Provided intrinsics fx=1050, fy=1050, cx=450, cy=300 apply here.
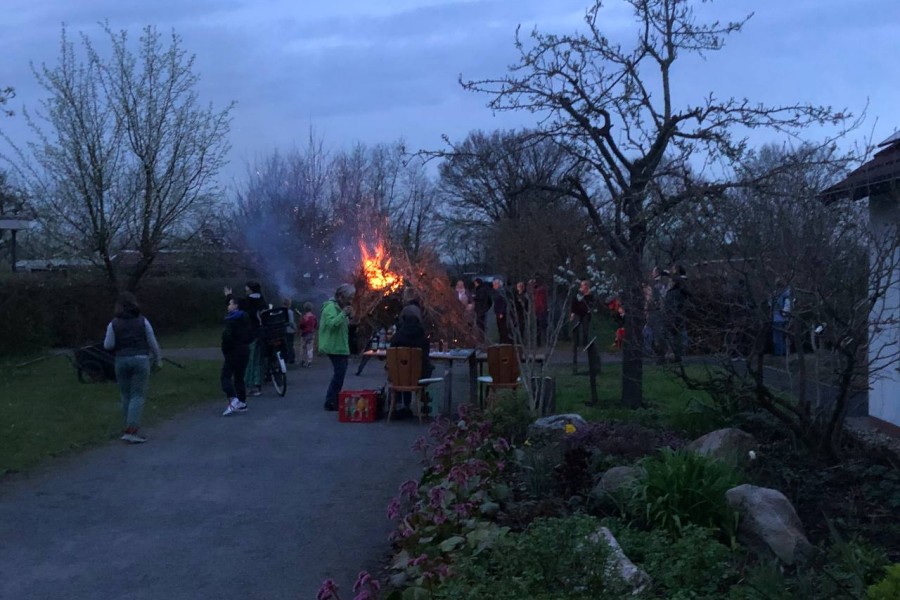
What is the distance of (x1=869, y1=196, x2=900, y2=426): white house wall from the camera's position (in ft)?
24.9

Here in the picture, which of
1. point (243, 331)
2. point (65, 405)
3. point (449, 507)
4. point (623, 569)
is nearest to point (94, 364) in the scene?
point (65, 405)

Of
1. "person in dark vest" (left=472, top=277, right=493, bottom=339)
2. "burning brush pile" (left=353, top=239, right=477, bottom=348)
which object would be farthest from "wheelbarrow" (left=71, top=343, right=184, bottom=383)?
"person in dark vest" (left=472, top=277, right=493, bottom=339)

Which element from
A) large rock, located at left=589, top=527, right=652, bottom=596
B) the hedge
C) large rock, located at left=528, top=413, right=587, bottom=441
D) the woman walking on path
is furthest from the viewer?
the hedge

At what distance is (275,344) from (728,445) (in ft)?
33.1

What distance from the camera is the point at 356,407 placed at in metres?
13.8

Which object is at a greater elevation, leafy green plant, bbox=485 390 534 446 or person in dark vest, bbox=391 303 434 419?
person in dark vest, bbox=391 303 434 419

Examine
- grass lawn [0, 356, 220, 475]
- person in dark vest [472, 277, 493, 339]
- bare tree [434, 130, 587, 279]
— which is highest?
bare tree [434, 130, 587, 279]

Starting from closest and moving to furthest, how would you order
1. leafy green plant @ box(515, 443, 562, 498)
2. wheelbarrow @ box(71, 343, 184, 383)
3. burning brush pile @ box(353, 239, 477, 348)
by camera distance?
leafy green plant @ box(515, 443, 562, 498) < wheelbarrow @ box(71, 343, 184, 383) < burning brush pile @ box(353, 239, 477, 348)

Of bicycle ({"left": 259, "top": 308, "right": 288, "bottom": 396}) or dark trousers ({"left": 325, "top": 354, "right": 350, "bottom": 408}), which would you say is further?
bicycle ({"left": 259, "top": 308, "right": 288, "bottom": 396})

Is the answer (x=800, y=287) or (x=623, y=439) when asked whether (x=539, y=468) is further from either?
(x=800, y=287)

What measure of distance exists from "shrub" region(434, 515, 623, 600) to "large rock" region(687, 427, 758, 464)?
2530 mm

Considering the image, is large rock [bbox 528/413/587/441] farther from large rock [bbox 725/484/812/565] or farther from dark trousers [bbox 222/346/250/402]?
dark trousers [bbox 222/346/250/402]

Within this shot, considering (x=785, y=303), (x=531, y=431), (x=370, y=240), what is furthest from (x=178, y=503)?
(x=370, y=240)

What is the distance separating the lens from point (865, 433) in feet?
34.6
